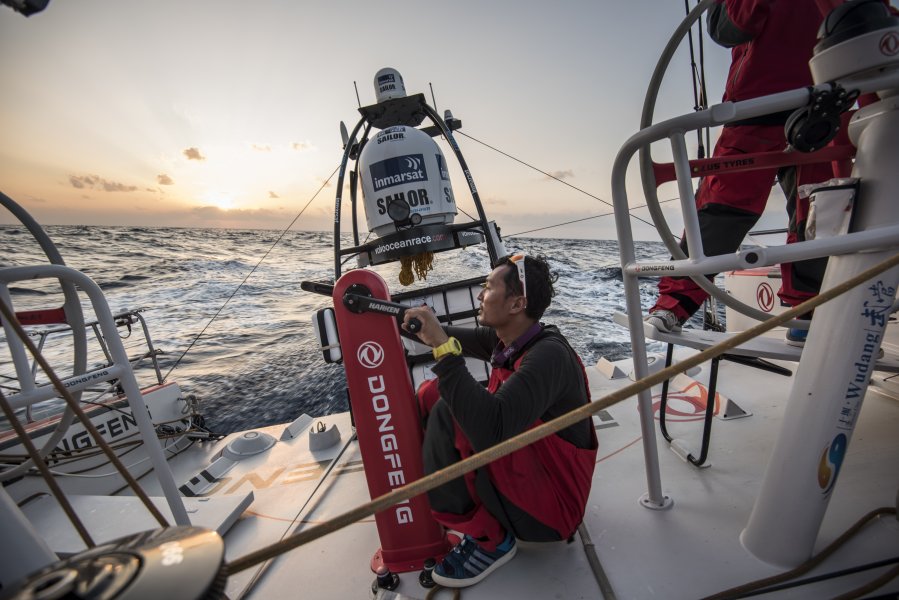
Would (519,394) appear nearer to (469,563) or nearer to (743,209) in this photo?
(469,563)

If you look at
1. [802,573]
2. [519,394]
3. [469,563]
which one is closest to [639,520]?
[802,573]

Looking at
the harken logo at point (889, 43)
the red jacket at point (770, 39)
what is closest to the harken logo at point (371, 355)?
the harken logo at point (889, 43)

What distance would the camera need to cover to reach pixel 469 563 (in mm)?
1418

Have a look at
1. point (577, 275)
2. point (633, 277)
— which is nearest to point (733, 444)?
point (633, 277)

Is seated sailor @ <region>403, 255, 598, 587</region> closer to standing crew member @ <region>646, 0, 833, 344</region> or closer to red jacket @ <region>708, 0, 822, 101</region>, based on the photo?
standing crew member @ <region>646, 0, 833, 344</region>

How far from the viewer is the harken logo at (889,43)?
90cm

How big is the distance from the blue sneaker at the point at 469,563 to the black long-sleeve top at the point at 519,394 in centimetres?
47

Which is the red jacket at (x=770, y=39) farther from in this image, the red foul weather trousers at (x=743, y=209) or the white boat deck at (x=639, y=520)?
the white boat deck at (x=639, y=520)

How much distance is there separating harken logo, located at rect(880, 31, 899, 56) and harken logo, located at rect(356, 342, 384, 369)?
1.50 meters

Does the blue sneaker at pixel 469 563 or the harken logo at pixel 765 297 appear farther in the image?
the harken logo at pixel 765 297

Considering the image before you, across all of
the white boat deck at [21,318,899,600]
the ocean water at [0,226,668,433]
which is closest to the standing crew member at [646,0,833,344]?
the white boat deck at [21,318,899,600]

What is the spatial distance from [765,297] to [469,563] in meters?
3.30

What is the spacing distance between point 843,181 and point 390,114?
320 cm

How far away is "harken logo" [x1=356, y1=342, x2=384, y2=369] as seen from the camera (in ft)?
4.86
